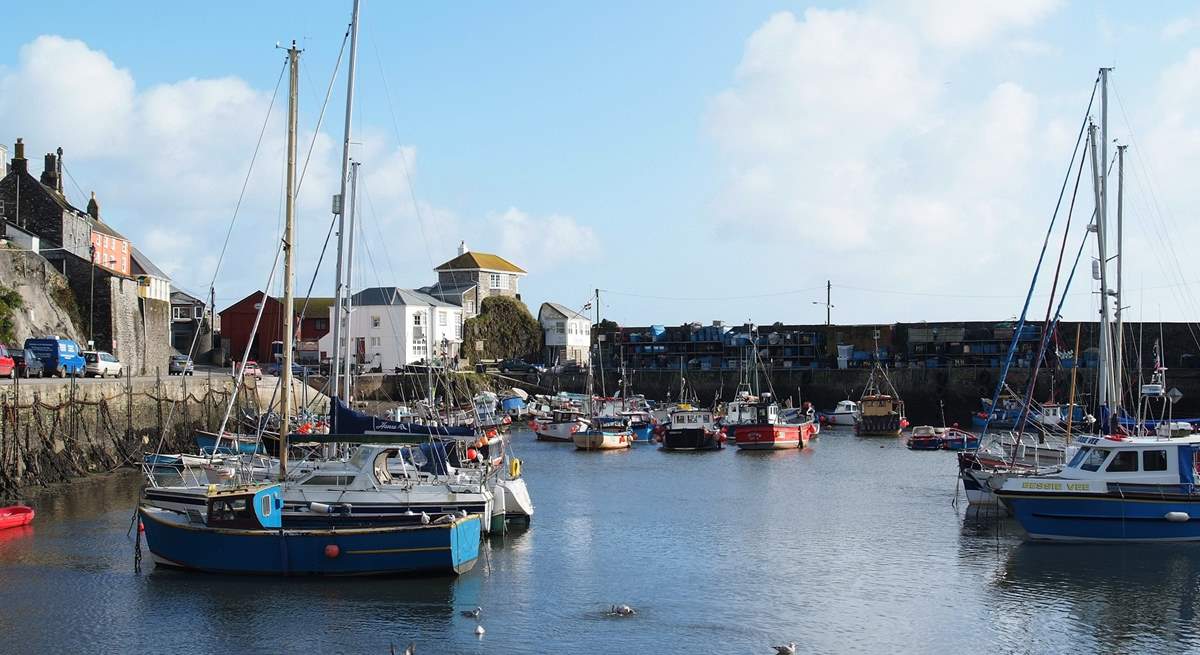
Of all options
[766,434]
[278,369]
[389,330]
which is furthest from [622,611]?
[389,330]

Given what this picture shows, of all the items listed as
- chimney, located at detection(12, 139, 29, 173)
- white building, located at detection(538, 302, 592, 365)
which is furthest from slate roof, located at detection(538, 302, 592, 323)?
chimney, located at detection(12, 139, 29, 173)

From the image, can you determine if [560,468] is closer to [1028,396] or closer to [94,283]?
[1028,396]

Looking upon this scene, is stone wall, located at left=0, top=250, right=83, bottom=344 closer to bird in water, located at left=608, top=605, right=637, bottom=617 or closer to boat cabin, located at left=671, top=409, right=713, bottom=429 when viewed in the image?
boat cabin, located at left=671, top=409, right=713, bottom=429

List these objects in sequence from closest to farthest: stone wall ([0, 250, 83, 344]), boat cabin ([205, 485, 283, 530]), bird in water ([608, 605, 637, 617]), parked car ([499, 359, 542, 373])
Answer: bird in water ([608, 605, 637, 617]), boat cabin ([205, 485, 283, 530]), stone wall ([0, 250, 83, 344]), parked car ([499, 359, 542, 373])

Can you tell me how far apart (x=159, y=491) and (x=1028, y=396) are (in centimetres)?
2331

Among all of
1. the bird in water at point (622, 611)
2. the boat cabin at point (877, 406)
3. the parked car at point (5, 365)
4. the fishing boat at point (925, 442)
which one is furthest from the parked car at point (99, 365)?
the boat cabin at point (877, 406)

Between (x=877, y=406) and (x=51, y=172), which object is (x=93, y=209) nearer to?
(x=51, y=172)

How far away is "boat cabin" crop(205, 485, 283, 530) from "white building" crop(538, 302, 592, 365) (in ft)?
280

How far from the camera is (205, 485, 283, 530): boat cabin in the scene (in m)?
25.7

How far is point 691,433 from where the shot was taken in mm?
66625

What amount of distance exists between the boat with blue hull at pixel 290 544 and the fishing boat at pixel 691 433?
40904 millimetres

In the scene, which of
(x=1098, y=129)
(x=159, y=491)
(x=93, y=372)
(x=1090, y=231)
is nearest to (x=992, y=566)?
(x=1090, y=231)

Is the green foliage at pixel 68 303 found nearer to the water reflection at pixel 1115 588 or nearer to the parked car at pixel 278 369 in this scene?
the parked car at pixel 278 369

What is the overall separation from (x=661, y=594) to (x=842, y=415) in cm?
6308
